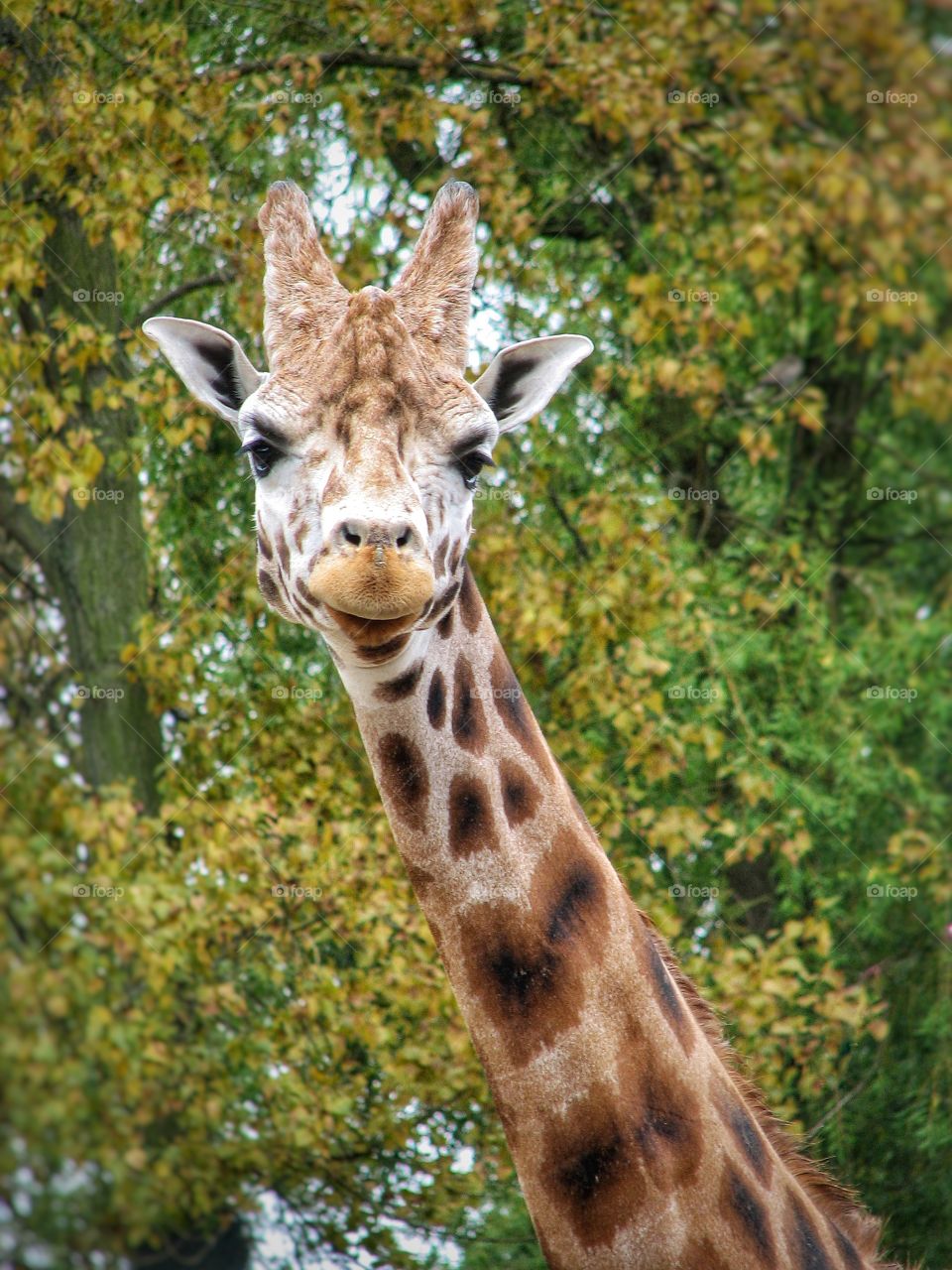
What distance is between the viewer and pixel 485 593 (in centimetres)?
770

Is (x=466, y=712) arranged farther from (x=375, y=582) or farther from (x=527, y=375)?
(x=527, y=375)

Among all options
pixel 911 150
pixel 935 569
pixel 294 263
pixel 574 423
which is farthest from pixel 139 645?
pixel 935 569

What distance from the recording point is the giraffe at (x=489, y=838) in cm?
347

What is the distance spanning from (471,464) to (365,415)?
0.37 m

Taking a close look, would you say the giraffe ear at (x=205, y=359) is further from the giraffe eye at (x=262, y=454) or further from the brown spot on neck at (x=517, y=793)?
the brown spot on neck at (x=517, y=793)

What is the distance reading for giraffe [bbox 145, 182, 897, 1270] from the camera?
347cm

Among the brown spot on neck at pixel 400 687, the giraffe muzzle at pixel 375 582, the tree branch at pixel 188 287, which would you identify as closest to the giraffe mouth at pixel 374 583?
the giraffe muzzle at pixel 375 582

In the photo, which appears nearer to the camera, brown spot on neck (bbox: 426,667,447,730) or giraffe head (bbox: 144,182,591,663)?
giraffe head (bbox: 144,182,591,663)

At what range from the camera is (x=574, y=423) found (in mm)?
8156

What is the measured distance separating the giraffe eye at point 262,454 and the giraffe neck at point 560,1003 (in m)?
0.63

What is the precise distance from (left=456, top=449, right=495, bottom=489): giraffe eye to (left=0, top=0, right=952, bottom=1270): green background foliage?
344 centimetres

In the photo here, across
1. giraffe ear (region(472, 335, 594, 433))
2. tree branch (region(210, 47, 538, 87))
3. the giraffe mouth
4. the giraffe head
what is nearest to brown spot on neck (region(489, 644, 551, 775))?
the giraffe head

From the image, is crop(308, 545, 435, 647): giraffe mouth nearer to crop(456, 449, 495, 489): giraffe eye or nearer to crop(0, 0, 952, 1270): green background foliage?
crop(456, 449, 495, 489): giraffe eye

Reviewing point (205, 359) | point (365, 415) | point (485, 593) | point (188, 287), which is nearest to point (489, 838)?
point (365, 415)
